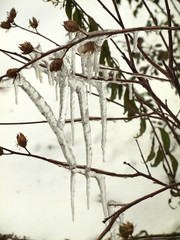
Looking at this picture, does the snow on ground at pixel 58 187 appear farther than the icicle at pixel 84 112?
Yes

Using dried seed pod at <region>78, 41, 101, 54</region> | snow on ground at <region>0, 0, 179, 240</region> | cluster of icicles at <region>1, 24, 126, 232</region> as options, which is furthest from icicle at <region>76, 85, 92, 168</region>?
snow on ground at <region>0, 0, 179, 240</region>

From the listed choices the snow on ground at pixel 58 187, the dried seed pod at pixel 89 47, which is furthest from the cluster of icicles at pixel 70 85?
the snow on ground at pixel 58 187

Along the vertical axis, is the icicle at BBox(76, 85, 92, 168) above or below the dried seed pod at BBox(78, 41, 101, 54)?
below

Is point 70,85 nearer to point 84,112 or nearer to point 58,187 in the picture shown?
point 84,112

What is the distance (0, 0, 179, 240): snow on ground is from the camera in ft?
5.82

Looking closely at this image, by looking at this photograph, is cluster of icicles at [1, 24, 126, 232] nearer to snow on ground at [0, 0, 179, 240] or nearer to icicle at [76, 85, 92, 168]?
icicle at [76, 85, 92, 168]

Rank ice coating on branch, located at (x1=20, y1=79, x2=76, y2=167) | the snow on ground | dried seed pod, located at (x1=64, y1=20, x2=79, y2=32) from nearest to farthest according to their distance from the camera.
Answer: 1. dried seed pod, located at (x1=64, y1=20, x2=79, y2=32)
2. ice coating on branch, located at (x1=20, y1=79, x2=76, y2=167)
3. the snow on ground

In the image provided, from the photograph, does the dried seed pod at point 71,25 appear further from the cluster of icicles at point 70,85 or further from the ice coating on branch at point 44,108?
the ice coating on branch at point 44,108

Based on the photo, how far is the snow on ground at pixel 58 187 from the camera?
177 centimetres

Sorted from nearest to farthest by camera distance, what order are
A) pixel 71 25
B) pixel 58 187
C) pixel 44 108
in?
pixel 71 25 < pixel 44 108 < pixel 58 187

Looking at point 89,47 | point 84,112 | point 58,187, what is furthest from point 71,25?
point 58,187

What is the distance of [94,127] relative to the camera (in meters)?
2.47

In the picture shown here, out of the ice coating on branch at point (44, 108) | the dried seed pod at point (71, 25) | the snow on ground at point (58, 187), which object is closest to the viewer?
the dried seed pod at point (71, 25)

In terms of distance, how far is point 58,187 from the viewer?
2.09 meters
